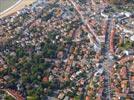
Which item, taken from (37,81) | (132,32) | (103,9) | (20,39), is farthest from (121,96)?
(103,9)

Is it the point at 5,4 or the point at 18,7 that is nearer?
the point at 18,7

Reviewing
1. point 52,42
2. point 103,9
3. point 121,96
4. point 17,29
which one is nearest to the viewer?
point 121,96

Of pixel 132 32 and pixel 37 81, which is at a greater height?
pixel 37 81

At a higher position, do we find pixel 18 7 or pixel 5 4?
pixel 5 4

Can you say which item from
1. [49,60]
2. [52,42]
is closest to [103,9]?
[52,42]

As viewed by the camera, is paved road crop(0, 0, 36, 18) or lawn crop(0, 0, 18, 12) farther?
lawn crop(0, 0, 18, 12)

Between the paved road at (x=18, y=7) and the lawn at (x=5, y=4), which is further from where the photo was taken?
the lawn at (x=5, y=4)

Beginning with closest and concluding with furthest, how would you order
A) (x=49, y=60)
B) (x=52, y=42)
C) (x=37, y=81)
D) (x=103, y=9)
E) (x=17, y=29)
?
1. (x=37, y=81)
2. (x=49, y=60)
3. (x=52, y=42)
4. (x=17, y=29)
5. (x=103, y=9)

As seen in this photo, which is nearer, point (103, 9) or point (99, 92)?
point (99, 92)

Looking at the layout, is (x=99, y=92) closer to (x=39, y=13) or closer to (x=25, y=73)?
(x=25, y=73)
